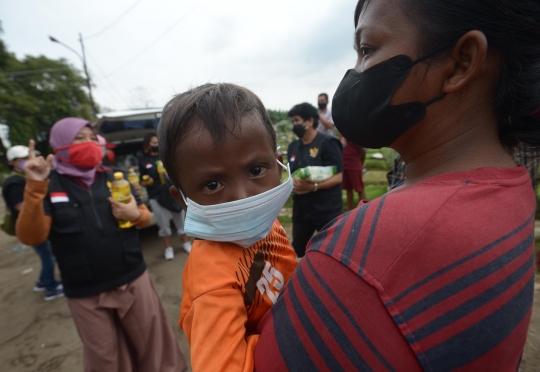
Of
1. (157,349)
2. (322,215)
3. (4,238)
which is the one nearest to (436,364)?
(157,349)

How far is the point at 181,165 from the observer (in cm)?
108

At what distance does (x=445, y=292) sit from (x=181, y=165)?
90 cm

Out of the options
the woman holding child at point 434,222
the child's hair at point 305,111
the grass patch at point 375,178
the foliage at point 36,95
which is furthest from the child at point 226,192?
the foliage at point 36,95

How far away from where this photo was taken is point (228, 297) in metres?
0.90

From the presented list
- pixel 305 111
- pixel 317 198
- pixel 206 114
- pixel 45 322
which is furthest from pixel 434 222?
pixel 45 322

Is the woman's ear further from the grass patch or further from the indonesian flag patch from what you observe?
the grass patch

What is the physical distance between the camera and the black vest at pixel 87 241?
2031 millimetres

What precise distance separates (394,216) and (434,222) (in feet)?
0.25

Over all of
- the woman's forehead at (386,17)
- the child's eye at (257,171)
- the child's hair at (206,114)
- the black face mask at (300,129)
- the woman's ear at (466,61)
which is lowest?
the child's eye at (257,171)

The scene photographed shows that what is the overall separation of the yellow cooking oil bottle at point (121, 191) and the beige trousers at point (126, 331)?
464 millimetres

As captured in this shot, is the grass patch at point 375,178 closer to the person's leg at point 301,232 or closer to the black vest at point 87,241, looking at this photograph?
the person's leg at point 301,232

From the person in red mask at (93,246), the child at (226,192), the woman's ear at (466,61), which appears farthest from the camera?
the person in red mask at (93,246)

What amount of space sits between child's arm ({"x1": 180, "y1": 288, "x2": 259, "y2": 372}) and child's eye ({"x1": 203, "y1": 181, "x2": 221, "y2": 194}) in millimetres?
361

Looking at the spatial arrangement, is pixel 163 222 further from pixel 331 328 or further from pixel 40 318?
pixel 331 328
